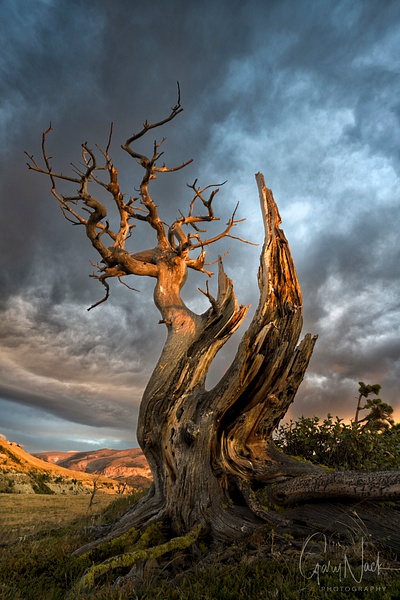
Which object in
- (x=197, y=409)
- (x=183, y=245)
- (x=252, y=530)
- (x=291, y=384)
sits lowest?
(x=252, y=530)

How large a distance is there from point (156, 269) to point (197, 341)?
3.70m

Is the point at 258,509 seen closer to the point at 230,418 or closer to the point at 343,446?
the point at 230,418

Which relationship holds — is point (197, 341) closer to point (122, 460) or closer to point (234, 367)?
point (234, 367)

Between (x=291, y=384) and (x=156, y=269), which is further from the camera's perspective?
(x=156, y=269)

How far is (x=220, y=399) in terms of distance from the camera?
28.4 feet

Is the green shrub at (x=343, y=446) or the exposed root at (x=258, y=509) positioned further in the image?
the green shrub at (x=343, y=446)

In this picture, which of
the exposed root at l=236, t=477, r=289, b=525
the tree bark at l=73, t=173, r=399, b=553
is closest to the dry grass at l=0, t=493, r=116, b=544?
the tree bark at l=73, t=173, r=399, b=553

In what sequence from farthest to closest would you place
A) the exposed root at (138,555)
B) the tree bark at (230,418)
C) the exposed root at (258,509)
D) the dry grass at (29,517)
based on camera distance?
the dry grass at (29,517) < the tree bark at (230,418) < the exposed root at (258,509) < the exposed root at (138,555)

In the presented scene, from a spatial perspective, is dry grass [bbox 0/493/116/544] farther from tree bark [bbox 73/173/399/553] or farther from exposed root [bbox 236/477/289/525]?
exposed root [bbox 236/477/289/525]

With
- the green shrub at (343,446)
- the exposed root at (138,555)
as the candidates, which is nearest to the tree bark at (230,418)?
the exposed root at (138,555)

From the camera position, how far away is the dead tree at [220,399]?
7.06m

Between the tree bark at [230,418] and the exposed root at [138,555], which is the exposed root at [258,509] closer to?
the tree bark at [230,418]

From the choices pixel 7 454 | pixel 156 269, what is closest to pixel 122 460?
pixel 7 454

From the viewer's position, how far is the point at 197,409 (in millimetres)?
8984
